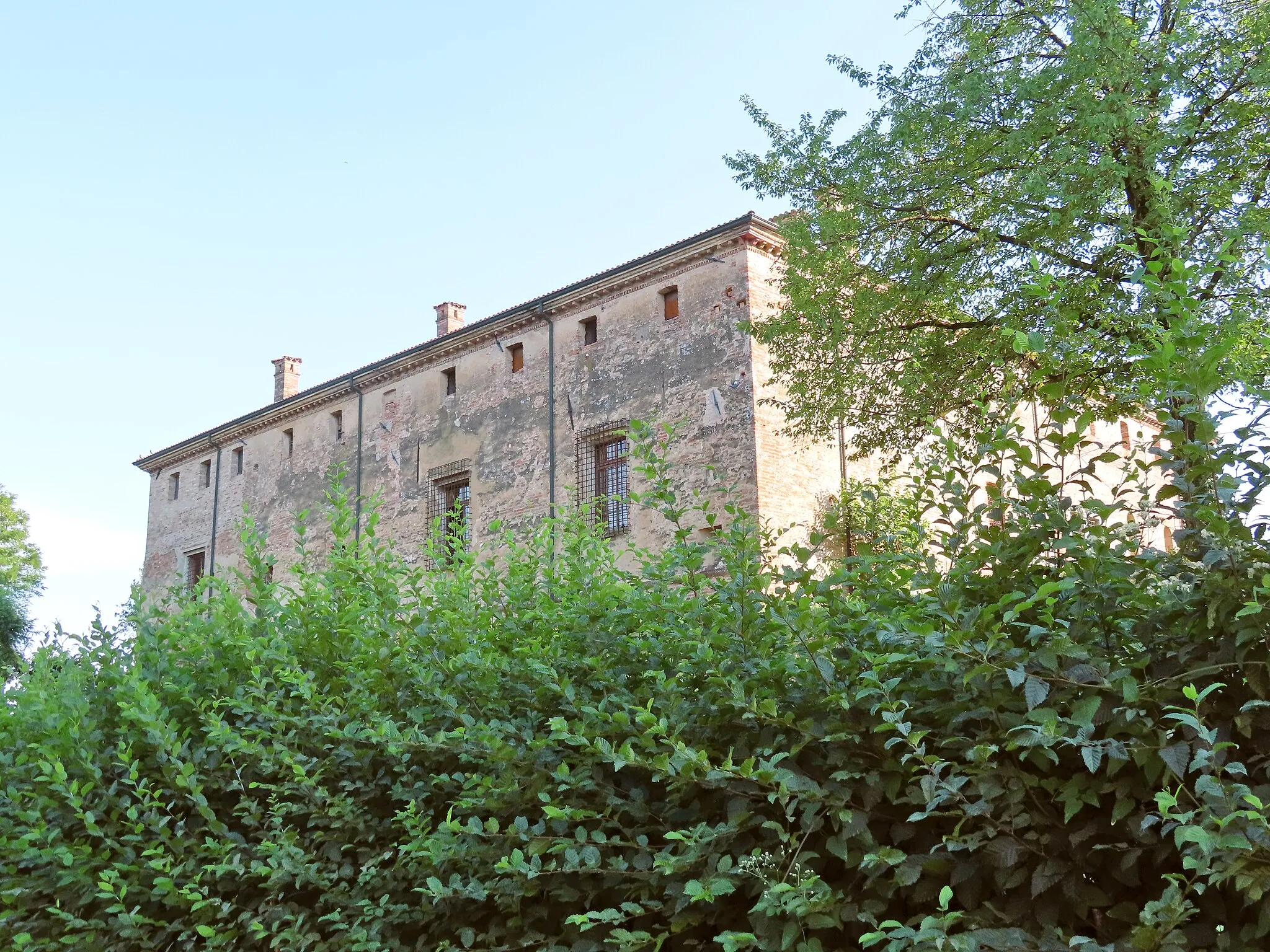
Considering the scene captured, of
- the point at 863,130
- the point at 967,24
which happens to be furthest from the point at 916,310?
the point at 967,24

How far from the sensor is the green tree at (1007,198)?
12711 mm

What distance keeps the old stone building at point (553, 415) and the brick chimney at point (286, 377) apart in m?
0.07

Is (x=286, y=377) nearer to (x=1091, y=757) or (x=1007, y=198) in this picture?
(x=1007, y=198)

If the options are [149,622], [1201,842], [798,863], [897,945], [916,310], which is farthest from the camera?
[916,310]

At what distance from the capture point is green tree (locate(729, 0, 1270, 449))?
12.7 m

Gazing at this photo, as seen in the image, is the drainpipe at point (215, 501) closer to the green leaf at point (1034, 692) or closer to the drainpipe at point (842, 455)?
the drainpipe at point (842, 455)

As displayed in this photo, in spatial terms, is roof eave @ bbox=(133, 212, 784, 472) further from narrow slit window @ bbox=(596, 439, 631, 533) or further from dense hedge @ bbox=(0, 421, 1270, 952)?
dense hedge @ bbox=(0, 421, 1270, 952)

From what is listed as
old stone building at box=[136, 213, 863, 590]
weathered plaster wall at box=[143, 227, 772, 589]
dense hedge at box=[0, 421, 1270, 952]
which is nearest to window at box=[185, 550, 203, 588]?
old stone building at box=[136, 213, 863, 590]

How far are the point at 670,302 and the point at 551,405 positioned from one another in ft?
11.3

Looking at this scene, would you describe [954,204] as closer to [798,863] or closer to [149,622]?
[149,622]

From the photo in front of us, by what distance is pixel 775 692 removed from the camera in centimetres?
327

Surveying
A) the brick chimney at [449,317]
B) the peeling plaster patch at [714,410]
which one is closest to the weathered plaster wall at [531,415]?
the peeling plaster patch at [714,410]

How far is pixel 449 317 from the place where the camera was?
28.9 meters

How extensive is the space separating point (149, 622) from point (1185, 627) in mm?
4634
